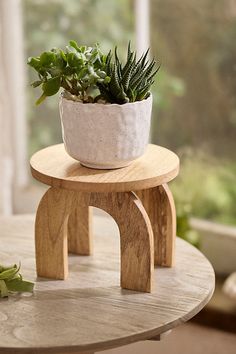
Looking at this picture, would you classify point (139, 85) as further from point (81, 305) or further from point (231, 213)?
point (231, 213)

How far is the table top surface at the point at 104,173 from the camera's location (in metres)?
1.30

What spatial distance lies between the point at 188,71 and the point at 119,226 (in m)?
1.18

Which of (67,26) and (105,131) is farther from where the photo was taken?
(67,26)

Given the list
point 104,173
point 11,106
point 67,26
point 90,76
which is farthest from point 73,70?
point 11,106

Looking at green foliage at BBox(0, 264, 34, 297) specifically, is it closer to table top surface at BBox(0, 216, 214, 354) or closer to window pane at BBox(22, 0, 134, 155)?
table top surface at BBox(0, 216, 214, 354)

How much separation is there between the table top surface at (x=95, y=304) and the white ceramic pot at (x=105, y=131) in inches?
8.9

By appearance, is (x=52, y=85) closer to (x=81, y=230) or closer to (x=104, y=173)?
(x=104, y=173)

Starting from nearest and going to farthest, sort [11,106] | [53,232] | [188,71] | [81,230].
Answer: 1. [53,232]
2. [81,230]
3. [188,71]
4. [11,106]

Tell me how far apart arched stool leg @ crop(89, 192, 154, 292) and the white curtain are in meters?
1.26

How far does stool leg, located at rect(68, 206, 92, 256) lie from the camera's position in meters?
1.51

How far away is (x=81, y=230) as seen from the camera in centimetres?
151

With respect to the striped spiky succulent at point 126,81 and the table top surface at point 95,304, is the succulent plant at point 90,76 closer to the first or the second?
the striped spiky succulent at point 126,81

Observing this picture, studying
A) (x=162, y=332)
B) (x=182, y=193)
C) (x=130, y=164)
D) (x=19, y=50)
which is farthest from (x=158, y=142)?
(x=162, y=332)

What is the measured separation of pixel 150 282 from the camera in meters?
1.36
